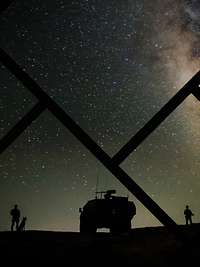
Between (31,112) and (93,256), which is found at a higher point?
(31,112)

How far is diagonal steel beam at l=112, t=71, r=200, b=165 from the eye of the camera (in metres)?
2.19

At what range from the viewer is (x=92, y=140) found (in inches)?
84.4

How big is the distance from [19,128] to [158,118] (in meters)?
1.12

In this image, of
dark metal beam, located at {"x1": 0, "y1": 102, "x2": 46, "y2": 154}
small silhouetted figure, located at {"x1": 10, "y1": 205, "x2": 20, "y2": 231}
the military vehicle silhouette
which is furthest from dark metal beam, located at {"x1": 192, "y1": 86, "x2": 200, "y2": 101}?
small silhouetted figure, located at {"x1": 10, "y1": 205, "x2": 20, "y2": 231}

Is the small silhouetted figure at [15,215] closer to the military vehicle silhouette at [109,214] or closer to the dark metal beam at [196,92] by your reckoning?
the military vehicle silhouette at [109,214]

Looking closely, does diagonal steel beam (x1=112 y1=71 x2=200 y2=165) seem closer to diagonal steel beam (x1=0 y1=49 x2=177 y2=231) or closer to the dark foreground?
diagonal steel beam (x1=0 y1=49 x2=177 y2=231)

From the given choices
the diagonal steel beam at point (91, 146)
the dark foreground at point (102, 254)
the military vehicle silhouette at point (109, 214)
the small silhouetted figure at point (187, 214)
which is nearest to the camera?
the diagonal steel beam at point (91, 146)

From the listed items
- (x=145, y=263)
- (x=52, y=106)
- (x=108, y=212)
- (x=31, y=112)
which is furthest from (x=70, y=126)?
(x=108, y=212)

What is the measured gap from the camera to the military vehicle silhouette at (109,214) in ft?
48.8

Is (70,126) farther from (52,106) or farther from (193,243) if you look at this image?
(193,243)

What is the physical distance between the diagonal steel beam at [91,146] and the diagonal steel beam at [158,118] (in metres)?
0.09

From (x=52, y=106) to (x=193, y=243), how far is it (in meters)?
1.49

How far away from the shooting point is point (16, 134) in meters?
2.28

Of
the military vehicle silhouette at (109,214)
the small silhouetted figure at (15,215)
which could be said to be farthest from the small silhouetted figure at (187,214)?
the small silhouetted figure at (15,215)
